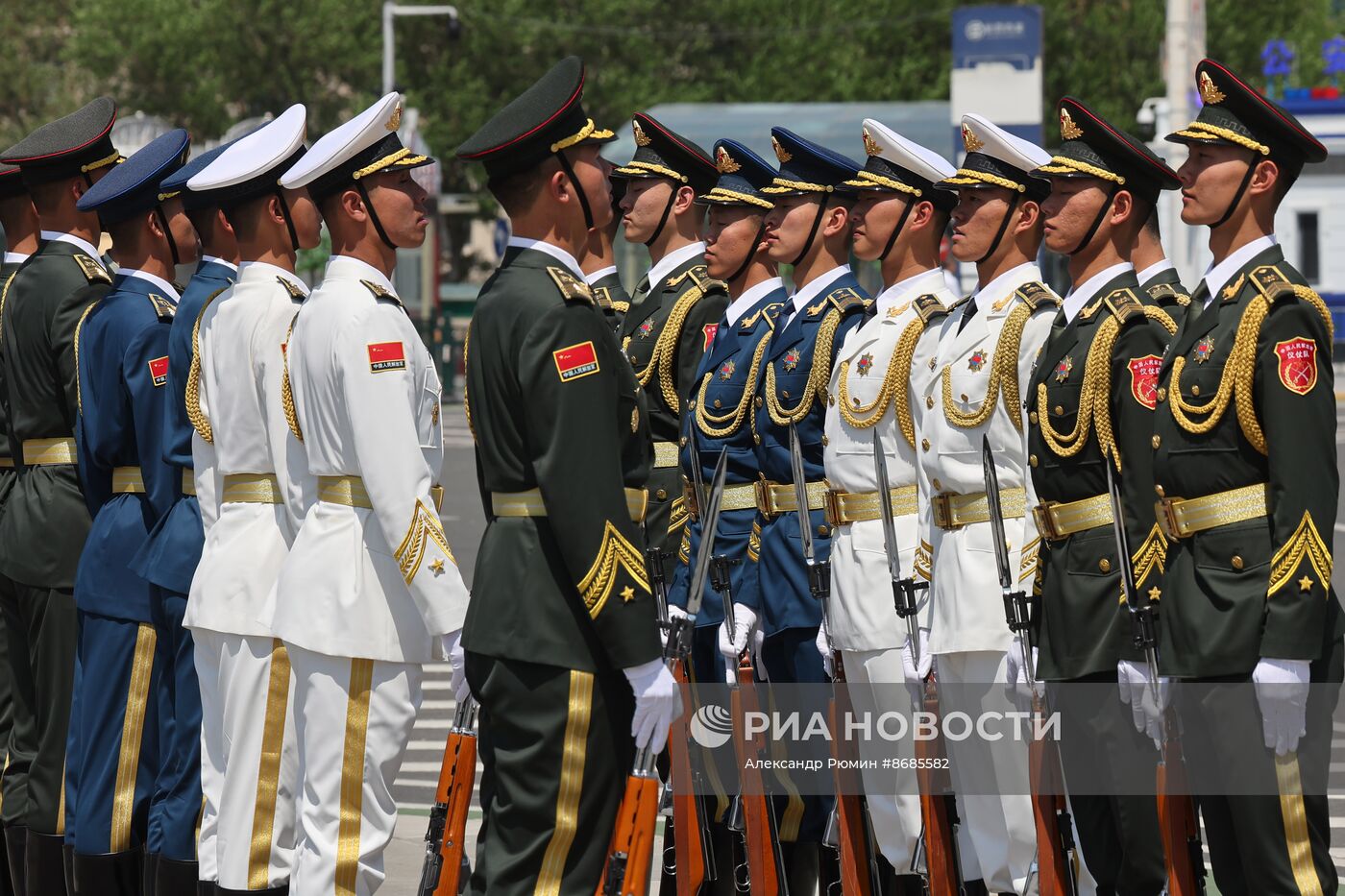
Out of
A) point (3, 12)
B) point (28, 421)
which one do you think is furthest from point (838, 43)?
point (28, 421)

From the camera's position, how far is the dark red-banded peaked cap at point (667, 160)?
750cm

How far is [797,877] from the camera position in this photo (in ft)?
21.4

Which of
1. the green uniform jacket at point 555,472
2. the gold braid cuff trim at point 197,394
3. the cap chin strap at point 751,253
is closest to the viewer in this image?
the green uniform jacket at point 555,472

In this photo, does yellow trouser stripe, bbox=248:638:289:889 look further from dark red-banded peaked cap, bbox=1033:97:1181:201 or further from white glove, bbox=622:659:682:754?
dark red-banded peaked cap, bbox=1033:97:1181:201

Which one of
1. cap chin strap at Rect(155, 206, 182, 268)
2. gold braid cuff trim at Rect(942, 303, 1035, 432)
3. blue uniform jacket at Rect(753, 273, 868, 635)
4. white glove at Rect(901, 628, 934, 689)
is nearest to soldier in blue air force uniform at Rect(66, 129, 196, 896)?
cap chin strap at Rect(155, 206, 182, 268)

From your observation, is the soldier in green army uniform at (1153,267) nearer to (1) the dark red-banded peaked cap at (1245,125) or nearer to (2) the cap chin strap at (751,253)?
(1) the dark red-banded peaked cap at (1245,125)

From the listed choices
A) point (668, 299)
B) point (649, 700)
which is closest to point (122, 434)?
point (668, 299)

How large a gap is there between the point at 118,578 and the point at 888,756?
226 cm

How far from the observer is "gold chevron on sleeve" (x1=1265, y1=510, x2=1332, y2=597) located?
16.0ft

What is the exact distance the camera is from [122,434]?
6.33 meters

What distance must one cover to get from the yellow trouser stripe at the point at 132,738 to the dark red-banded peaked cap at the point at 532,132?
2.03 meters

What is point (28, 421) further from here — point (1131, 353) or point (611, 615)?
point (1131, 353)

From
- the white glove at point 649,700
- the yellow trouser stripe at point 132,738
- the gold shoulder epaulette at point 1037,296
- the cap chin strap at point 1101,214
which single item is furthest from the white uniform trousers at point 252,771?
the cap chin strap at point 1101,214

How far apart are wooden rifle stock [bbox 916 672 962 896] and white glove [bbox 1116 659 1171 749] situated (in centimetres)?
74
